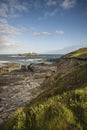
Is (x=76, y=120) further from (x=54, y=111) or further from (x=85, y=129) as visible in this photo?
(x=54, y=111)

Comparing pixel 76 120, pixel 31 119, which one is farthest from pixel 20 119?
pixel 76 120

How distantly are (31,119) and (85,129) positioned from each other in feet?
4.65

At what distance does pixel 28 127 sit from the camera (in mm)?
4695

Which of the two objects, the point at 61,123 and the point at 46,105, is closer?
the point at 61,123

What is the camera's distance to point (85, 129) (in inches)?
168

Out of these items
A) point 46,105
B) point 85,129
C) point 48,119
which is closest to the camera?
point 85,129

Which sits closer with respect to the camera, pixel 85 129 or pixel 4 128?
pixel 85 129

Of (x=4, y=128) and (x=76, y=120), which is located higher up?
(x=76, y=120)

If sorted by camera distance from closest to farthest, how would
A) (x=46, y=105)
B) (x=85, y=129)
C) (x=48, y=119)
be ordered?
(x=85, y=129), (x=48, y=119), (x=46, y=105)

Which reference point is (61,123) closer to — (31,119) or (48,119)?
(48,119)

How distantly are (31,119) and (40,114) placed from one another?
274 mm

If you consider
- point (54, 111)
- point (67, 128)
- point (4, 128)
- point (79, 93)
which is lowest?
point (4, 128)

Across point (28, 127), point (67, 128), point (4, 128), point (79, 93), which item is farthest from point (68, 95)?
point (4, 128)

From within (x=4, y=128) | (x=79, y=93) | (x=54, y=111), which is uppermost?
(x=79, y=93)
